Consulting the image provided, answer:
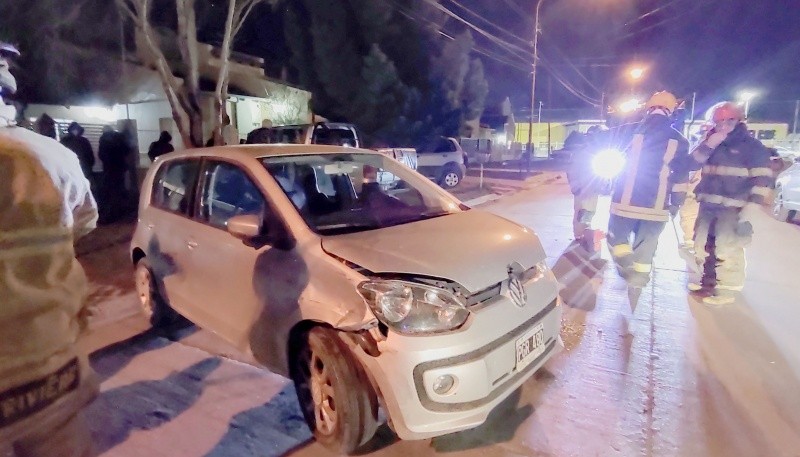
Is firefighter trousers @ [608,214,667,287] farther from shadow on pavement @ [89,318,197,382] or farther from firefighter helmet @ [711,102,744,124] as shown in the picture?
shadow on pavement @ [89,318,197,382]

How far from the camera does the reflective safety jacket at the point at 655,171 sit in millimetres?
5223

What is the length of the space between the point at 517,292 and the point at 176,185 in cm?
299

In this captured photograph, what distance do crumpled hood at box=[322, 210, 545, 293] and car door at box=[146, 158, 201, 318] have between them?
63.8 inches

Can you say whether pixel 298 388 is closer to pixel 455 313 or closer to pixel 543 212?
pixel 455 313

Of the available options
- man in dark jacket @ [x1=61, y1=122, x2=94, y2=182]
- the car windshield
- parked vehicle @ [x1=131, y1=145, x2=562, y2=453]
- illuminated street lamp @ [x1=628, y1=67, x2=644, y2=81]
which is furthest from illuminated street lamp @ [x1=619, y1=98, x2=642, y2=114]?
illuminated street lamp @ [x1=628, y1=67, x2=644, y2=81]

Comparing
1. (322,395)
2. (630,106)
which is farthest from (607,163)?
(322,395)

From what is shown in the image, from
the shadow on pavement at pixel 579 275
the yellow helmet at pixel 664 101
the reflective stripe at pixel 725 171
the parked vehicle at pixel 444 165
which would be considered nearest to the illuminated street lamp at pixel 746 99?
the reflective stripe at pixel 725 171

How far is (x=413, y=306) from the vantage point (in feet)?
9.02

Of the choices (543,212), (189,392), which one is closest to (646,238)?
(189,392)

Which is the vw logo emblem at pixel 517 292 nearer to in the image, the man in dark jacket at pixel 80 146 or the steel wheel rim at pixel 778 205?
the man in dark jacket at pixel 80 146

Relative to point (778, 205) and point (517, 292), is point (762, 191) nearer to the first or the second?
point (517, 292)

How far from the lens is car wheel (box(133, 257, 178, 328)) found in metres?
4.81

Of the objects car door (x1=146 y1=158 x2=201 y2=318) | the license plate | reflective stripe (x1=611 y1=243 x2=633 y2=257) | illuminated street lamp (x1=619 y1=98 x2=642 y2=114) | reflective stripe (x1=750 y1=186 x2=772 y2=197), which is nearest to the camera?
the license plate

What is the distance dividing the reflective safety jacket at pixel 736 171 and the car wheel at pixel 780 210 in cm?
680
